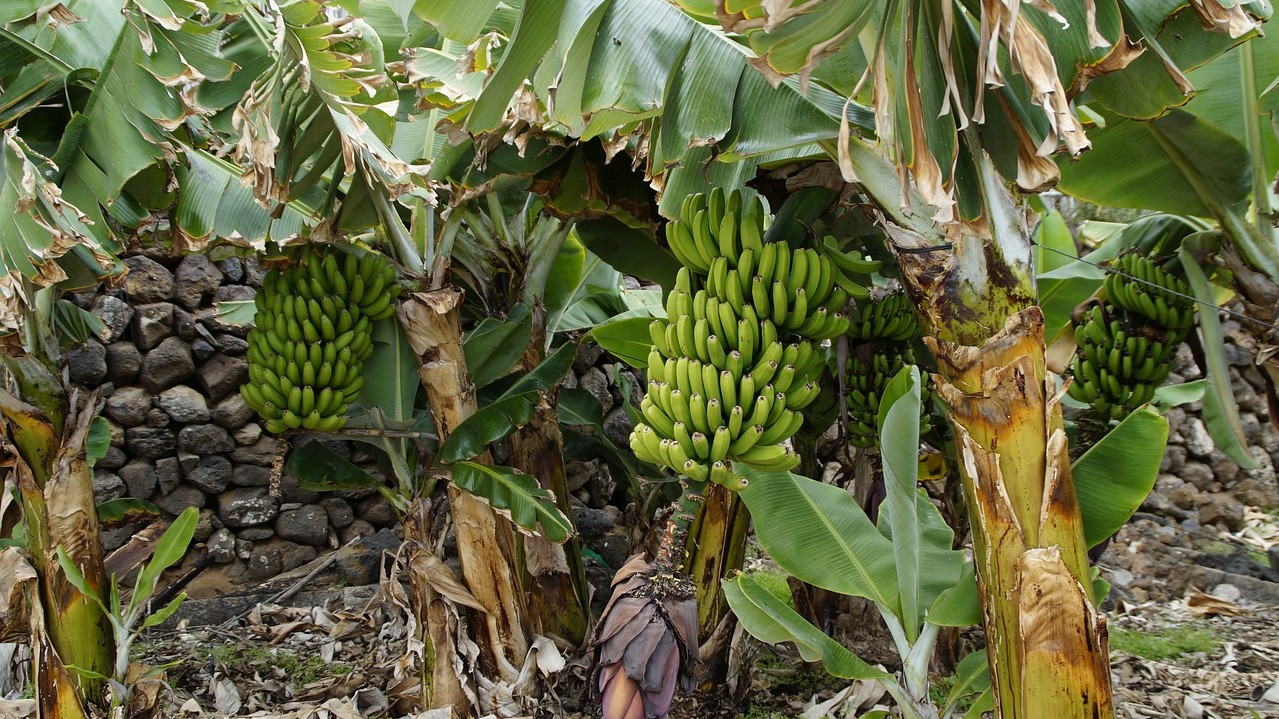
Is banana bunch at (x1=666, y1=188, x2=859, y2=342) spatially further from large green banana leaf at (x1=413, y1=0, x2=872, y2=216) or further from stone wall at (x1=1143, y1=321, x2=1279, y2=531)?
stone wall at (x1=1143, y1=321, x2=1279, y2=531)

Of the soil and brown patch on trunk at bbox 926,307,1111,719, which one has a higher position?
brown patch on trunk at bbox 926,307,1111,719

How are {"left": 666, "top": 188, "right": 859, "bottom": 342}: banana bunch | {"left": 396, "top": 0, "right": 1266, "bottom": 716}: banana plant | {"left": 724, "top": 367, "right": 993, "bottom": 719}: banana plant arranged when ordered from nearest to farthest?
{"left": 396, "top": 0, "right": 1266, "bottom": 716}: banana plant, {"left": 666, "top": 188, "right": 859, "bottom": 342}: banana bunch, {"left": 724, "top": 367, "right": 993, "bottom": 719}: banana plant

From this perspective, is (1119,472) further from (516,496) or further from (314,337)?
(314,337)

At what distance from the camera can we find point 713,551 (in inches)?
103

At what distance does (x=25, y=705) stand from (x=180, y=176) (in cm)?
191

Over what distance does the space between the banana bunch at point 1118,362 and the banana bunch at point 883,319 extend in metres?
0.84

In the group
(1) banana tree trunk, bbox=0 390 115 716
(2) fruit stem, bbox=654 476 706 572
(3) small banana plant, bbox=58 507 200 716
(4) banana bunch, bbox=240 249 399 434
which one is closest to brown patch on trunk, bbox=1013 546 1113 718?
(2) fruit stem, bbox=654 476 706 572

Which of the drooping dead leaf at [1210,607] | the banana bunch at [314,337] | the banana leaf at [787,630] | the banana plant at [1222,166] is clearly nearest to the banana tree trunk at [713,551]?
the banana leaf at [787,630]

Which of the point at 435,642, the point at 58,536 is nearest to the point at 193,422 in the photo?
the point at 58,536

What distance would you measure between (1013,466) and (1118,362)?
1815 mm

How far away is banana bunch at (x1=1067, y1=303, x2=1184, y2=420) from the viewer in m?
2.84

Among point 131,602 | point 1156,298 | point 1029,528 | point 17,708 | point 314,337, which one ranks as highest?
point 1156,298

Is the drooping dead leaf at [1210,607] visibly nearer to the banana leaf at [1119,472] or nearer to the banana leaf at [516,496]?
the banana leaf at [1119,472]

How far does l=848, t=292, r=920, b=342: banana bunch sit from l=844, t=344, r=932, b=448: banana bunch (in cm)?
8
